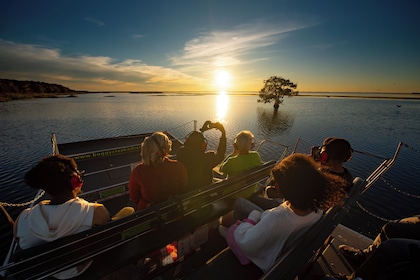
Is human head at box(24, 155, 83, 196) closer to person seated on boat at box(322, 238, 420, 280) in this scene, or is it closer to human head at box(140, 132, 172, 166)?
human head at box(140, 132, 172, 166)

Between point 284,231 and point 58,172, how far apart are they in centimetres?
224

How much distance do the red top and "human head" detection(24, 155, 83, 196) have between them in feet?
2.62

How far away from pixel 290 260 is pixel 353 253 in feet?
8.77

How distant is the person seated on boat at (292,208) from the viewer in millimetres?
1654

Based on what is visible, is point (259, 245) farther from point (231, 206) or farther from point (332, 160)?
point (332, 160)

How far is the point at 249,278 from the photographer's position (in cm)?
186

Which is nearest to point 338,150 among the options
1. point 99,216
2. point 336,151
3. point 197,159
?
point 336,151

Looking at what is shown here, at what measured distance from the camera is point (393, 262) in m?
1.87

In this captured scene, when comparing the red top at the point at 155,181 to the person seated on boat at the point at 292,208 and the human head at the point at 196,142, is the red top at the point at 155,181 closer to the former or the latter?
the human head at the point at 196,142

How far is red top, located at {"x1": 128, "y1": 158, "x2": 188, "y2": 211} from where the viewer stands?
254cm

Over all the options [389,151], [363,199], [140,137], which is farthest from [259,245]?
[389,151]

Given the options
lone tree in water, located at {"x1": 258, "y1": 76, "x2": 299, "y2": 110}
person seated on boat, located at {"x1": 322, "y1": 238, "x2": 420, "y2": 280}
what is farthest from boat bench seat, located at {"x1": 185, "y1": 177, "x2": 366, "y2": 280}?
lone tree in water, located at {"x1": 258, "y1": 76, "x2": 299, "y2": 110}

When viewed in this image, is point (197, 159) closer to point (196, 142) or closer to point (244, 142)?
point (196, 142)

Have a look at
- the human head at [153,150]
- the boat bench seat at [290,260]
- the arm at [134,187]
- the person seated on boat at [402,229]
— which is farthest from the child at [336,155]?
the arm at [134,187]
